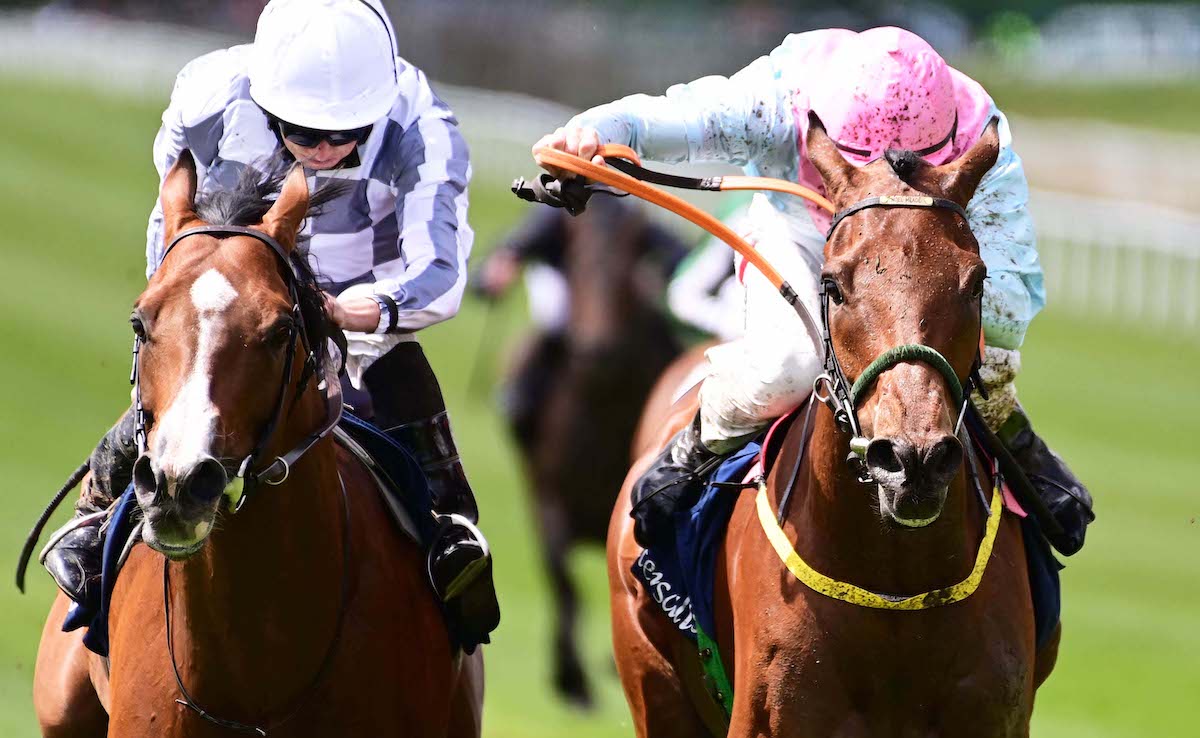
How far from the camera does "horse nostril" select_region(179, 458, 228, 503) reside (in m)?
4.52

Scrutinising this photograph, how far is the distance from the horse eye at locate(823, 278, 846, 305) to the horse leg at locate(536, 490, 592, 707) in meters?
7.20

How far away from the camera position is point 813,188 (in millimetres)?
5816

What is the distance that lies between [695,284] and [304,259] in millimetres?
6707

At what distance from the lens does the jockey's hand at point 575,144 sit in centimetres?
561

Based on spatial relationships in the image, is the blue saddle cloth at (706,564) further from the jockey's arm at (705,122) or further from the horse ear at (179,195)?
the horse ear at (179,195)

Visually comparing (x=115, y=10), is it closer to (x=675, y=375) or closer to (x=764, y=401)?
(x=675, y=375)

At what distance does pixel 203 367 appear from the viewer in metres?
4.69

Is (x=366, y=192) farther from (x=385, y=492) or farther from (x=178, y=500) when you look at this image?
(x=178, y=500)

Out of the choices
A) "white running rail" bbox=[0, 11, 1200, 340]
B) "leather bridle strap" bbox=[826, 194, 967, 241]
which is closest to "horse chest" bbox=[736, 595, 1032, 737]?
"leather bridle strap" bbox=[826, 194, 967, 241]

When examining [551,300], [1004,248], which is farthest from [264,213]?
[551,300]

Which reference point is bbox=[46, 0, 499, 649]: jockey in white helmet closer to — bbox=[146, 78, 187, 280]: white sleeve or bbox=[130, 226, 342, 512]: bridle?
bbox=[146, 78, 187, 280]: white sleeve

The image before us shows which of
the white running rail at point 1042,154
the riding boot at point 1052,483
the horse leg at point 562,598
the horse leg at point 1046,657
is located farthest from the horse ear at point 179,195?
the white running rail at point 1042,154

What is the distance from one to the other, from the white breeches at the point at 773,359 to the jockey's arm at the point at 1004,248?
178 mm

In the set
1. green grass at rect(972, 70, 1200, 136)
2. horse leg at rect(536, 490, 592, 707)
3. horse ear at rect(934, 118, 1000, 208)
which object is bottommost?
green grass at rect(972, 70, 1200, 136)
